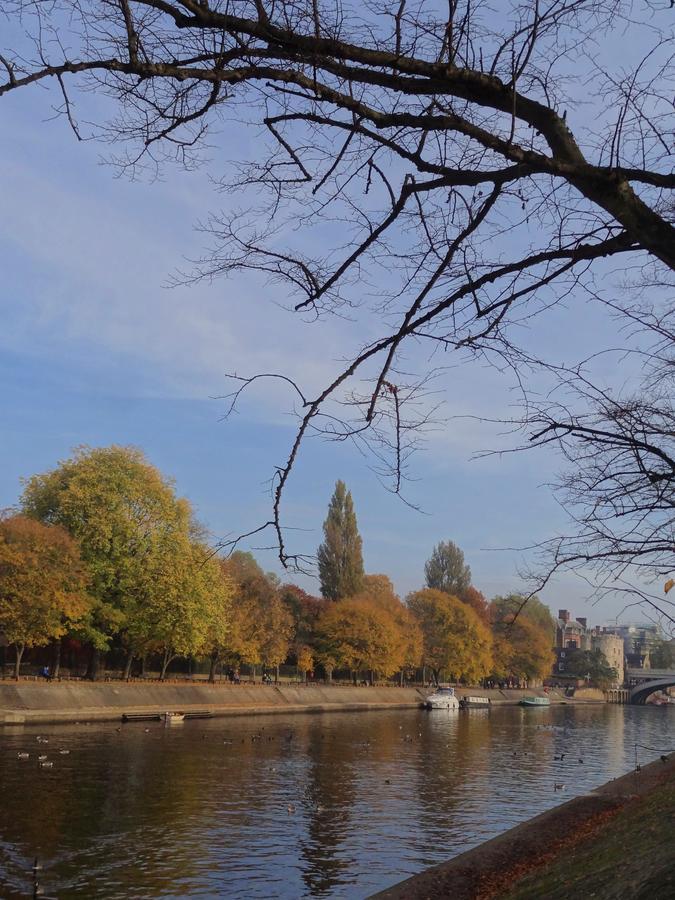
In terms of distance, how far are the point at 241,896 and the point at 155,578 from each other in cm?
4011

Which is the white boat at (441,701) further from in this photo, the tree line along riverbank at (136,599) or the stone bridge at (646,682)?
the stone bridge at (646,682)

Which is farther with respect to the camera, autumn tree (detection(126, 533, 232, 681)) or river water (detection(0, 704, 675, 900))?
autumn tree (detection(126, 533, 232, 681))

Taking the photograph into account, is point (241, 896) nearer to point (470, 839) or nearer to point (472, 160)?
point (470, 839)

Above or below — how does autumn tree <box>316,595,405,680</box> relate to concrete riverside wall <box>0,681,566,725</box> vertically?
above

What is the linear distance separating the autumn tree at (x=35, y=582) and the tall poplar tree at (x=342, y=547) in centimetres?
4830

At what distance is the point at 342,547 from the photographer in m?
104

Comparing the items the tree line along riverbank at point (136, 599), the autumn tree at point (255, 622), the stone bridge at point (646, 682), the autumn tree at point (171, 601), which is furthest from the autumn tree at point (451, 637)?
the stone bridge at point (646, 682)

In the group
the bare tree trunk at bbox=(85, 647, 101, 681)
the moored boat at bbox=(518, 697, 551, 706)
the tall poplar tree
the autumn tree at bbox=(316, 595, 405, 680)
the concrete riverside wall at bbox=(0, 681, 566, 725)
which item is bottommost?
the moored boat at bbox=(518, 697, 551, 706)

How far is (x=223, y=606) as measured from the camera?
6253 cm

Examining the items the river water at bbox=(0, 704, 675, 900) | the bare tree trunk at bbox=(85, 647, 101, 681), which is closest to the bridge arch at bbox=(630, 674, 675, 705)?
the river water at bbox=(0, 704, 675, 900)

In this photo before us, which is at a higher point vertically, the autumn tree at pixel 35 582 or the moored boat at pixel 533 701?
the autumn tree at pixel 35 582

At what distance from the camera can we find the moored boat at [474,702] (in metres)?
94.6

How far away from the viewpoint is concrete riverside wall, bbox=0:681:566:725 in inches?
1769

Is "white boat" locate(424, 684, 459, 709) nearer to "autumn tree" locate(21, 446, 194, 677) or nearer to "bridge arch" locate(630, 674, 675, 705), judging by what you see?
"autumn tree" locate(21, 446, 194, 677)
